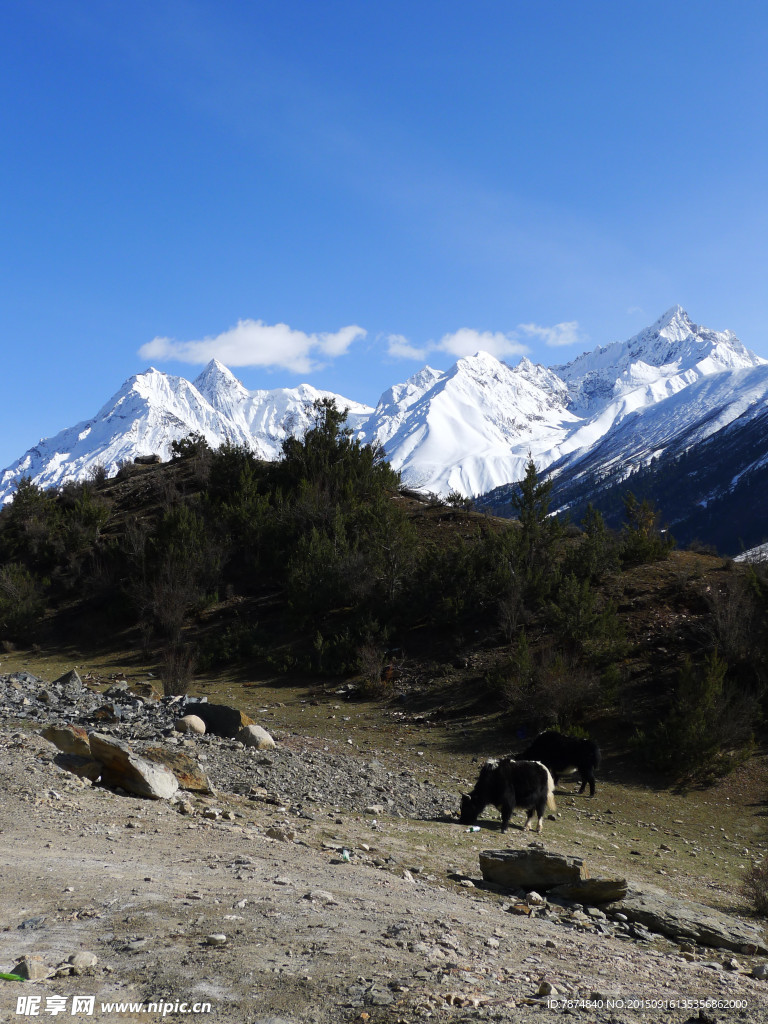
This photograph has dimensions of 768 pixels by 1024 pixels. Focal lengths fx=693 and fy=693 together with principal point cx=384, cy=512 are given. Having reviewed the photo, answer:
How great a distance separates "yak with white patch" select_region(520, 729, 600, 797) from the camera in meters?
12.8

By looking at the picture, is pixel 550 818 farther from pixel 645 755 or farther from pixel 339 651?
pixel 339 651

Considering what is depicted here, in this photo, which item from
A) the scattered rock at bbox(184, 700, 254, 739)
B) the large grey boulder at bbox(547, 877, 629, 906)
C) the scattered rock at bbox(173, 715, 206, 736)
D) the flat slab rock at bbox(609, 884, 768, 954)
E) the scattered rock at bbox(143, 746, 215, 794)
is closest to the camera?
the flat slab rock at bbox(609, 884, 768, 954)

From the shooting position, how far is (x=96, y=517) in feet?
118

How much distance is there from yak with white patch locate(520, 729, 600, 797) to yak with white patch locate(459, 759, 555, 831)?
2.50 meters

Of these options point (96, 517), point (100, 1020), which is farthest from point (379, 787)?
point (96, 517)

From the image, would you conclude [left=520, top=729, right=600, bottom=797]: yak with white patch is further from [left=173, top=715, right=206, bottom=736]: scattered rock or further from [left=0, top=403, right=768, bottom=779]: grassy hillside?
[left=173, top=715, right=206, bottom=736]: scattered rock

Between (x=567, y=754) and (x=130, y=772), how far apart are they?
25.6 ft

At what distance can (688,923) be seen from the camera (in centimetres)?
639

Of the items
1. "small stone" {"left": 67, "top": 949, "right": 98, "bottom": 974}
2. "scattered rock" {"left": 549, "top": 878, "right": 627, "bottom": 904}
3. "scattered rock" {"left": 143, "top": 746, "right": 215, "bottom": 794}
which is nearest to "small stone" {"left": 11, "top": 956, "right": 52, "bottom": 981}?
"small stone" {"left": 67, "top": 949, "right": 98, "bottom": 974}

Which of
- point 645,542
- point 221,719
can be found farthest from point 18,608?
point 645,542

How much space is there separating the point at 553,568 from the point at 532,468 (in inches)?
175

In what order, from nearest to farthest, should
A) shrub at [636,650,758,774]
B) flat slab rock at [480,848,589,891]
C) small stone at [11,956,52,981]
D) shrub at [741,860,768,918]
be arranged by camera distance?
small stone at [11,956,52,981]
flat slab rock at [480,848,589,891]
shrub at [741,860,768,918]
shrub at [636,650,758,774]

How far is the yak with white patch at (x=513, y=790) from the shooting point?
10.1 meters

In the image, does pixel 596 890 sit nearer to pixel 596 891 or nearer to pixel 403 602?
pixel 596 891
